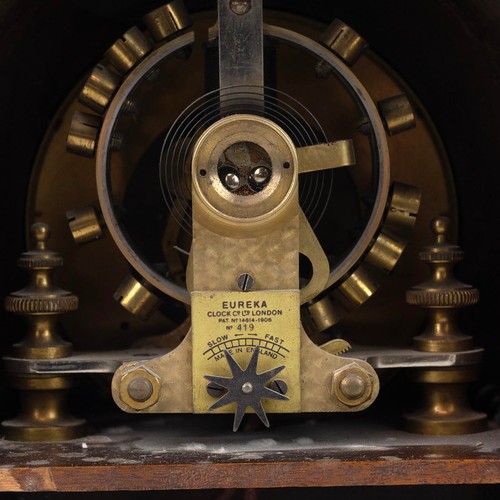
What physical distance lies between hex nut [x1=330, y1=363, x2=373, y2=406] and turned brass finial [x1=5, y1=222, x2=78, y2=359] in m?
0.43

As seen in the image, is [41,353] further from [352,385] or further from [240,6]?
[240,6]

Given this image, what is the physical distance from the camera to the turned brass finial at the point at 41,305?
84.3 inches

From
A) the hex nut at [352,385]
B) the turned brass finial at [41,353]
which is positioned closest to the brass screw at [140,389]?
the turned brass finial at [41,353]

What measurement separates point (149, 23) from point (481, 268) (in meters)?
0.72

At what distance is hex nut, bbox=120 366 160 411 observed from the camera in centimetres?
204

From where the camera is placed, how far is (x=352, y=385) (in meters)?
2.04

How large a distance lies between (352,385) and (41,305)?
0.50 m

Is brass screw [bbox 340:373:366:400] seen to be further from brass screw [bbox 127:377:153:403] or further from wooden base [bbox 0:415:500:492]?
brass screw [bbox 127:377:153:403]

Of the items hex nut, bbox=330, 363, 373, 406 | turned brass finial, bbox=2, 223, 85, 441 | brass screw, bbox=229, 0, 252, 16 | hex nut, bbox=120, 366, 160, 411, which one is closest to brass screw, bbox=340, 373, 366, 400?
hex nut, bbox=330, 363, 373, 406

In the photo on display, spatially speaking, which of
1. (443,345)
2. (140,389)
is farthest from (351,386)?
(140,389)

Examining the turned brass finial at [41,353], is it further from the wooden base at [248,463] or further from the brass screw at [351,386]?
the brass screw at [351,386]

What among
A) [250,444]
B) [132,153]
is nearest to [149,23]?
[132,153]

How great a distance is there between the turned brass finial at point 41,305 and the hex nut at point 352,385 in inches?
17.1

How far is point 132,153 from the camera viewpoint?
2.43 metres
